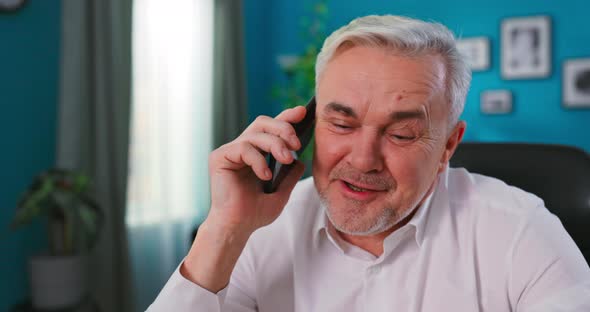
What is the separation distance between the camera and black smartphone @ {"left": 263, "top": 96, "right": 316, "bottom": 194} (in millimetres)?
1071

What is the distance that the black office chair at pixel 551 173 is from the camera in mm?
1221

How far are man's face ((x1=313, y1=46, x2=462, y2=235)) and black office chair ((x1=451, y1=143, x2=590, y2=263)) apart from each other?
0.33 metres

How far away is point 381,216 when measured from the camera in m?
1.06

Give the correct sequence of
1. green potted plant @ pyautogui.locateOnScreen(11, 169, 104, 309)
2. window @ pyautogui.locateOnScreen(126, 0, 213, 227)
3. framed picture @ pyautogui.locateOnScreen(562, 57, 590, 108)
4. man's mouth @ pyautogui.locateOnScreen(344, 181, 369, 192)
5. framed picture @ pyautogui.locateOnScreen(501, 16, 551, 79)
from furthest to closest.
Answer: framed picture @ pyautogui.locateOnScreen(501, 16, 551, 79) < framed picture @ pyautogui.locateOnScreen(562, 57, 590, 108) < window @ pyautogui.locateOnScreen(126, 0, 213, 227) < green potted plant @ pyautogui.locateOnScreen(11, 169, 104, 309) < man's mouth @ pyautogui.locateOnScreen(344, 181, 369, 192)

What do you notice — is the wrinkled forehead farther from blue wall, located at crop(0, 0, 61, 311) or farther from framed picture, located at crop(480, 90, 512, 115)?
framed picture, located at crop(480, 90, 512, 115)

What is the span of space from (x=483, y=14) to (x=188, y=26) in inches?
90.1

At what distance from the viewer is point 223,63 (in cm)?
377

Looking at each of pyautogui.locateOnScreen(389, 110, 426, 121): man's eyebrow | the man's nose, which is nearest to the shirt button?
the man's nose

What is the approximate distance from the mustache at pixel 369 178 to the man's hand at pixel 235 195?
0.11 metres

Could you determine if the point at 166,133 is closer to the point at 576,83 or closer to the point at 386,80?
the point at 386,80

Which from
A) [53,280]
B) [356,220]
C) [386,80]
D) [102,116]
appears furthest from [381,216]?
[102,116]

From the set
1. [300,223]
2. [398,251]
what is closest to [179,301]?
[300,223]

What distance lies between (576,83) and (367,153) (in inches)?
132

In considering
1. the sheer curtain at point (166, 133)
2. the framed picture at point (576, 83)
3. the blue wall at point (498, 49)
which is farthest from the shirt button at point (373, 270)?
the framed picture at point (576, 83)
